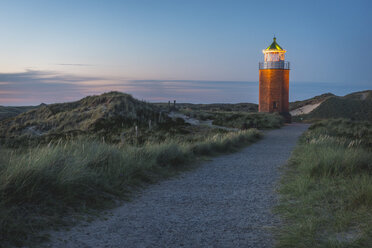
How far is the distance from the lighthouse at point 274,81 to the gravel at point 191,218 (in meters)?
30.0

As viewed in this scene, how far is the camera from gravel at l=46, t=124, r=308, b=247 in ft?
12.9

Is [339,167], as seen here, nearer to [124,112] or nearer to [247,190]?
[247,190]

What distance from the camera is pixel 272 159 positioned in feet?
37.6

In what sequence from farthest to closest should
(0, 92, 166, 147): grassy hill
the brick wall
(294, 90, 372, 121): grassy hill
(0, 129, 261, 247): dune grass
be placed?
(294, 90, 372, 121): grassy hill, the brick wall, (0, 92, 166, 147): grassy hill, (0, 129, 261, 247): dune grass

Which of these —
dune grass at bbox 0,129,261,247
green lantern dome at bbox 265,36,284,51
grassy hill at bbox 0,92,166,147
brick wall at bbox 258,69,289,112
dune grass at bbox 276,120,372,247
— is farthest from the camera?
brick wall at bbox 258,69,289,112

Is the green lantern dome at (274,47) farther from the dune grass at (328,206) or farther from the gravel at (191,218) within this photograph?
the gravel at (191,218)

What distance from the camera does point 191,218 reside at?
4883 millimetres

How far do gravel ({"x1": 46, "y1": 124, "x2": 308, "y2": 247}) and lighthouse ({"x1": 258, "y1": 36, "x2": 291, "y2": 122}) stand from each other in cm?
3001

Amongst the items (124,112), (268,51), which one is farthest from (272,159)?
(268,51)

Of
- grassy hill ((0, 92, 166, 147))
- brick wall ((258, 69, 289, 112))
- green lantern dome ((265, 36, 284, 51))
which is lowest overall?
grassy hill ((0, 92, 166, 147))

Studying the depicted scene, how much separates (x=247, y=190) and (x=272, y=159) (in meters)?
4.93

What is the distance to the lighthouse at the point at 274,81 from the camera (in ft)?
119

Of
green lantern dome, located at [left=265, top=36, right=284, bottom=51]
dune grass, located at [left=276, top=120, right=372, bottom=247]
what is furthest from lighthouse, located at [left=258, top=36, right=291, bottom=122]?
dune grass, located at [left=276, top=120, right=372, bottom=247]

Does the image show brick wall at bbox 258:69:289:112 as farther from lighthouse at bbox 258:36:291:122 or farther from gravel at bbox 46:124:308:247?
gravel at bbox 46:124:308:247
